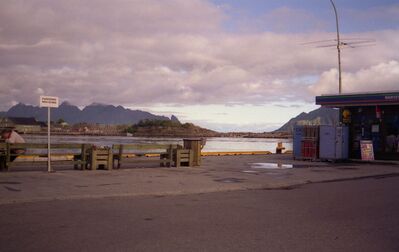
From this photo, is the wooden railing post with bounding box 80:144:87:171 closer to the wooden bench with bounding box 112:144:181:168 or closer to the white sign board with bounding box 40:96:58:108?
the wooden bench with bounding box 112:144:181:168

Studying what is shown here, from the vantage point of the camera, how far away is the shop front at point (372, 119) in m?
29.2

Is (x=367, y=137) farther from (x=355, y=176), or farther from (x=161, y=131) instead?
(x=161, y=131)

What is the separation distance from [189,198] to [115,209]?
285 centimetres

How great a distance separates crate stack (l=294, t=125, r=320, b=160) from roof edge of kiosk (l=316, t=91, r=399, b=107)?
2238mm

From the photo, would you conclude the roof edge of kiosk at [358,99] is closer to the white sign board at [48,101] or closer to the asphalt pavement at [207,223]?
the asphalt pavement at [207,223]

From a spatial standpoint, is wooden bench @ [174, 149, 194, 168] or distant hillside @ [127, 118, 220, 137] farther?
distant hillside @ [127, 118, 220, 137]

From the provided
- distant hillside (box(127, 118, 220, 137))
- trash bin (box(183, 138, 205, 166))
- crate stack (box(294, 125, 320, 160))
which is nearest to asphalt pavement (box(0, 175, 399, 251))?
trash bin (box(183, 138, 205, 166))

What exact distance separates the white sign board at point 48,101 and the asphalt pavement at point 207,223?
21.0 feet

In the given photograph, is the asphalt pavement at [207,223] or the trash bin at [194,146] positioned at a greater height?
the trash bin at [194,146]

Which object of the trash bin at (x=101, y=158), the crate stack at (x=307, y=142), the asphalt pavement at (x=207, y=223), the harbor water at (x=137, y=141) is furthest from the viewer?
the harbor water at (x=137, y=141)

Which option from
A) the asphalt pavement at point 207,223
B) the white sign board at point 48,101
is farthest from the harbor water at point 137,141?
the asphalt pavement at point 207,223

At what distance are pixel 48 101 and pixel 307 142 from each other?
16.9 metres

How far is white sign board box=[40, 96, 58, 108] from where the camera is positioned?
1850 cm

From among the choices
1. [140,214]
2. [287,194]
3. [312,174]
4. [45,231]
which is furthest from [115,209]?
[312,174]
